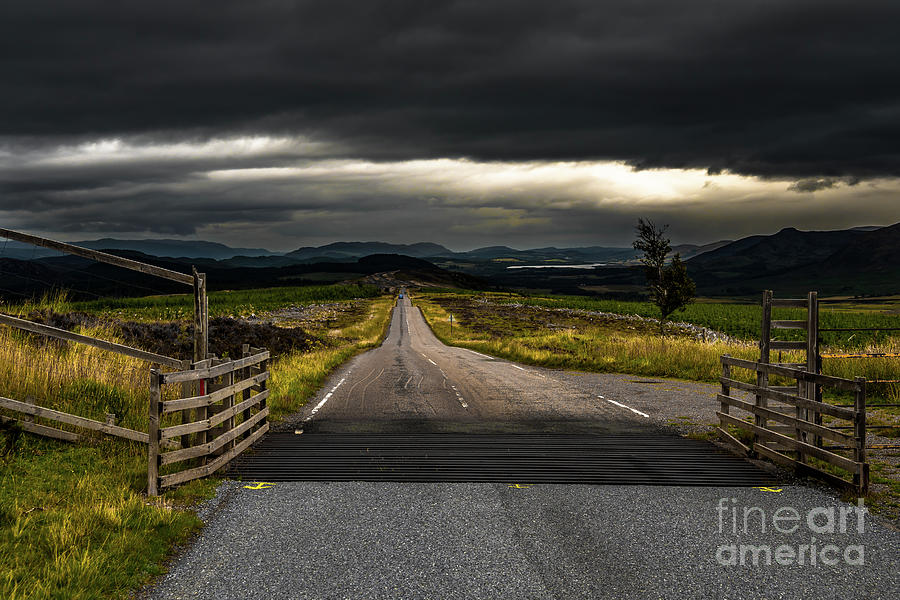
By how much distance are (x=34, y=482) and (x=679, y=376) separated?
19.3 m

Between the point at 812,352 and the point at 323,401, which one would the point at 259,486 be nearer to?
the point at 323,401

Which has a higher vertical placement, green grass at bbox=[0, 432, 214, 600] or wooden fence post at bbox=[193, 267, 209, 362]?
wooden fence post at bbox=[193, 267, 209, 362]

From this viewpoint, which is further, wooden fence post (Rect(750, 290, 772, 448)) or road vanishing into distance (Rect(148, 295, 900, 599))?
wooden fence post (Rect(750, 290, 772, 448))

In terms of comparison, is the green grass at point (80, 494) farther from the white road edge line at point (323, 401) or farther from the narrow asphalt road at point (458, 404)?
the narrow asphalt road at point (458, 404)

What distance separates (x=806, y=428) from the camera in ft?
28.6

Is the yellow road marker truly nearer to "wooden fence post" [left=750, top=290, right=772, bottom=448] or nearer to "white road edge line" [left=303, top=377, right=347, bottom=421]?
"white road edge line" [left=303, top=377, right=347, bottom=421]

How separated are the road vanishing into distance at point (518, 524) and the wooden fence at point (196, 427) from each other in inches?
17.8

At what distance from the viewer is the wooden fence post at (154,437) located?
7.57 metres

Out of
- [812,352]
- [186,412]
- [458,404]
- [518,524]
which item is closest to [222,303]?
[458,404]

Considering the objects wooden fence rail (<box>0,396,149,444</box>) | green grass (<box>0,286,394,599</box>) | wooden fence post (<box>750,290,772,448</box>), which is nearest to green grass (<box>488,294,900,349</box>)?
wooden fence post (<box>750,290,772,448</box>)

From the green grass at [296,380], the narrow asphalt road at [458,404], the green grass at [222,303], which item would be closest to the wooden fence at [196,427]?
the narrow asphalt road at [458,404]

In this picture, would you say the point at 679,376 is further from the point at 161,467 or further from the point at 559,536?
the point at 161,467

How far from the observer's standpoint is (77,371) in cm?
1020

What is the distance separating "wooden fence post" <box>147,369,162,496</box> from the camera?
7.57 meters
